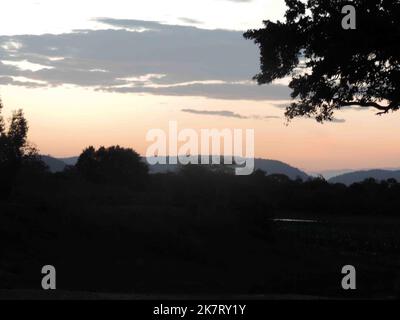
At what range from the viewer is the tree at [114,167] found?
355 ft

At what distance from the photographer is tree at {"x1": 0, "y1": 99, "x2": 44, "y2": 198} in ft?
212

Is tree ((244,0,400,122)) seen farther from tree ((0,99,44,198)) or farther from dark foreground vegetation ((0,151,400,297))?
tree ((0,99,44,198))

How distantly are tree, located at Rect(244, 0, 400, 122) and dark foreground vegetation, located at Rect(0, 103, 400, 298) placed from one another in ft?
21.0

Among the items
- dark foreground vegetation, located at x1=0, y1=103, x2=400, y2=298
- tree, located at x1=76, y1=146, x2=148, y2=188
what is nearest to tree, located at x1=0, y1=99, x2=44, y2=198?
dark foreground vegetation, located at x1=0, y1=103, x2=400, y2=298

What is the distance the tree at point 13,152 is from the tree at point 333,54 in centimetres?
4424

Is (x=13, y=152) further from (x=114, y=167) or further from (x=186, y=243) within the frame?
(x=114, y=167)

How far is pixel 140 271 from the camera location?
4184 cm

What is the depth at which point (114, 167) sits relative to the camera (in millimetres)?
110438

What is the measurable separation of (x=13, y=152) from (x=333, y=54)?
50.7 meters

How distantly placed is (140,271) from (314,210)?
5738cm

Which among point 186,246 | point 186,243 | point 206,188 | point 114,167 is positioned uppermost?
point 114,167

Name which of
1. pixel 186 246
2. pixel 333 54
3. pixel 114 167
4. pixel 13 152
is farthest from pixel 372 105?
pixel 114 167
